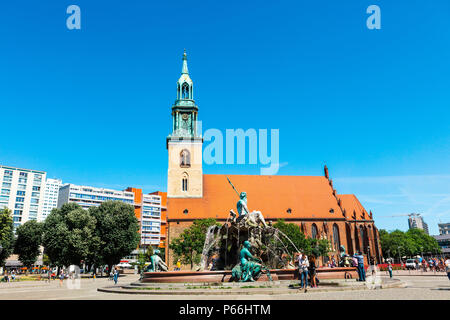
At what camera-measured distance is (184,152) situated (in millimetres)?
54594

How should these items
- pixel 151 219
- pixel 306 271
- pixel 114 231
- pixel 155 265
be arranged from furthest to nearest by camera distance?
1. pixel 151 219
2. pixel 114 231
3. pixel 155 265
4. pixel 306 271

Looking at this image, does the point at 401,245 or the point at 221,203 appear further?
the point at 401,245

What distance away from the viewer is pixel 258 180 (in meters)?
62.0

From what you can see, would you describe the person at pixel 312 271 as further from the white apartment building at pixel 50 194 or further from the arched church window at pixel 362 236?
the white apartment building at pixel 50 194

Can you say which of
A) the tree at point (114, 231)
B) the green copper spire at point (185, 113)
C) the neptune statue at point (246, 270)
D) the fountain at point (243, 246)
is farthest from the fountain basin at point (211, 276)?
the green copper spire at point (185, 113)

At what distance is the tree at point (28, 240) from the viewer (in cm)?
5719

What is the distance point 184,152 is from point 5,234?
27.1 metres

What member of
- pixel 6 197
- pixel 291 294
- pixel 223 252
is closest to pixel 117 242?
pixel 223 252

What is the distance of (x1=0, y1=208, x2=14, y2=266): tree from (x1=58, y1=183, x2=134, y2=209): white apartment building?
62.0 m

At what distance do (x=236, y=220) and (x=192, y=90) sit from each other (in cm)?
3913

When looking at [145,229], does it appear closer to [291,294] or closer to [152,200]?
[152,200]

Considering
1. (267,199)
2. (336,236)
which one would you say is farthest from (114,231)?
(336,236)

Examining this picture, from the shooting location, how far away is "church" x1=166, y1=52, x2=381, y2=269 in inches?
2111

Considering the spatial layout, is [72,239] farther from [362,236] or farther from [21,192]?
[21,192]
